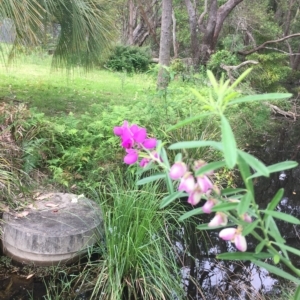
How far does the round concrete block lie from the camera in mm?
3268

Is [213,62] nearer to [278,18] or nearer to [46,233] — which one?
[46,233]

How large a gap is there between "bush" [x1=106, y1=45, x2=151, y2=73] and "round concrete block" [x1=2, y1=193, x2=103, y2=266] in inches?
458

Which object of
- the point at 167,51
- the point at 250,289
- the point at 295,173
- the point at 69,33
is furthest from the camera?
the point at 167,51

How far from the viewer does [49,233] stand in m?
3.28

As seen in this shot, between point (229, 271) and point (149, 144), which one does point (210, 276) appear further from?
point (149, 144)

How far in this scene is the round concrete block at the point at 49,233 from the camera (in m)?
3.27

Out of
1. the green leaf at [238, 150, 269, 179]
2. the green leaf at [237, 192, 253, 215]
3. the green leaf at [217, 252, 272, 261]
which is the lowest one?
the green leaf at [217, 252, 272, 261]

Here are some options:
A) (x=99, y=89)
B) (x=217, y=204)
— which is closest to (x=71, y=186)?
(x=217, y=204)

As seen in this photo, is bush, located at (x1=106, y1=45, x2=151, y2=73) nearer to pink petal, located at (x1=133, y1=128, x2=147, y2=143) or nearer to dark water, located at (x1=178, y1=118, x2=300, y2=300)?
dark water, located at (x1=178, y1=118, x2=300, y2=300)

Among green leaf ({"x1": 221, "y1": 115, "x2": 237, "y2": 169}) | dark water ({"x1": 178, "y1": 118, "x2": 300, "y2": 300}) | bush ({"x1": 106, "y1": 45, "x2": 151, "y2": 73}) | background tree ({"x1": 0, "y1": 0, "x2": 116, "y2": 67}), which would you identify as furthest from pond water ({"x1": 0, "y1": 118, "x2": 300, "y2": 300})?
bush ({"x1": 106, "y1": 45, "x2": 151, "y2": 73})

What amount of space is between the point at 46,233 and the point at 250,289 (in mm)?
1761

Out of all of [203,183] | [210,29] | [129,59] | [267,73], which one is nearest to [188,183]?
[203,183]

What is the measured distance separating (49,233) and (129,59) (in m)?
12.6

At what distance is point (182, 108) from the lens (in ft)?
17.7
